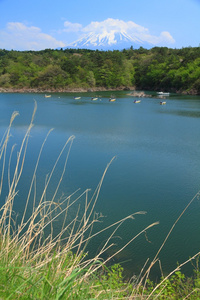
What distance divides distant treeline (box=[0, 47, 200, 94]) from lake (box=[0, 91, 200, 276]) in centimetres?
2664

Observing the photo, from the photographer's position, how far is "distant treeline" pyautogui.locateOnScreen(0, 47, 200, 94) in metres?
40.3

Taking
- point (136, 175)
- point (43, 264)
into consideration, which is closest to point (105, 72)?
point (136, 175)

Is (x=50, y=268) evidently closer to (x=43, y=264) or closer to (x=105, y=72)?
(x=43, y=264)

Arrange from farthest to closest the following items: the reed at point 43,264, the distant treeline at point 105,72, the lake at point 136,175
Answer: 1. the distant treeline at point 105,72
2. the lake at point 136,175
3. the reed at point 43,264

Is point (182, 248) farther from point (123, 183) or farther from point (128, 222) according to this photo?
point (123, 183)

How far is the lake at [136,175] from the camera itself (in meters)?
4.30

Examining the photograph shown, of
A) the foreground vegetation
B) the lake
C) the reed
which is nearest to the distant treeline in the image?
the lake

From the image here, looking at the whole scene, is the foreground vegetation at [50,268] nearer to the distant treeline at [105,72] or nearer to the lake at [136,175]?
the lake at [136,175]

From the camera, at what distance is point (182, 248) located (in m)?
4.20

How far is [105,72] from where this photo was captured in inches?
1860

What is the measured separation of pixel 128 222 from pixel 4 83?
4015 cm

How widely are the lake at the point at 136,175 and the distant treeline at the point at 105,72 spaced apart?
2664cm

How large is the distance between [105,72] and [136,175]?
42.4 metres

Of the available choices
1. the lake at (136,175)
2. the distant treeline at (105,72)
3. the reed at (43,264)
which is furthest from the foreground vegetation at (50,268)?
the distant treeline at (105,72)
